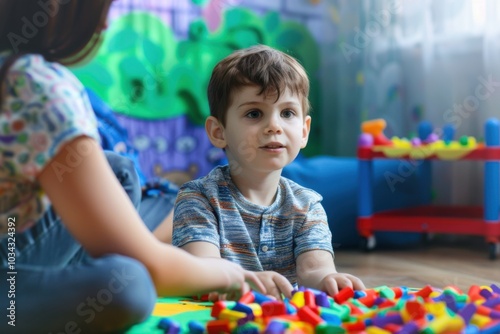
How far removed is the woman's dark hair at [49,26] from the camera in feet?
2.74

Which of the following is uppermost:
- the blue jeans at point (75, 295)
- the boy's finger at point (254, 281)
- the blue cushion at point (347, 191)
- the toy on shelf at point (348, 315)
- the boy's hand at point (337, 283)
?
the blue jeans at point (75, 295)

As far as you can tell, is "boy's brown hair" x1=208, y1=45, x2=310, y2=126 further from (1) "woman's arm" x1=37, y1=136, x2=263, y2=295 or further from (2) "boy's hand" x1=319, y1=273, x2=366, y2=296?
(1) "woman's arm" x1=37, y1=136, x2=263, y2=295

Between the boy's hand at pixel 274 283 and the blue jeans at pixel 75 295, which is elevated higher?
the blue jeans at pixel 75 295

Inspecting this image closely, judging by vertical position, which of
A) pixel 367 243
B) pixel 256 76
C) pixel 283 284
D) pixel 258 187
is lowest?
pixel 367 243

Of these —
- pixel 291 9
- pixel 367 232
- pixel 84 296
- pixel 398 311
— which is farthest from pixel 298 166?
pixel 84 296

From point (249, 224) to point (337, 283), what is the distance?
8.2 inches

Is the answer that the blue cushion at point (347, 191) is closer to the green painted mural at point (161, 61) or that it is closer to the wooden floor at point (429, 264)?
the wooden floor at point (429, 264)

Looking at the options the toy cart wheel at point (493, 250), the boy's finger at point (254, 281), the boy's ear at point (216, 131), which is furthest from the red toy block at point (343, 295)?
the toy cart wheel at point (493, 250)

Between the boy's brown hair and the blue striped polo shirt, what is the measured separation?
148mm

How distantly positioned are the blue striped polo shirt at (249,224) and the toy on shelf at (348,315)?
0.55 feet

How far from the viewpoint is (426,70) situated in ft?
7.99

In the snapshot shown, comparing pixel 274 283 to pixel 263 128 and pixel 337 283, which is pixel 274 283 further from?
pixel 263 128

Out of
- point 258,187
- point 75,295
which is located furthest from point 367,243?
point 75,295

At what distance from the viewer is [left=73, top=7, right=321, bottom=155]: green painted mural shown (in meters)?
2.57
